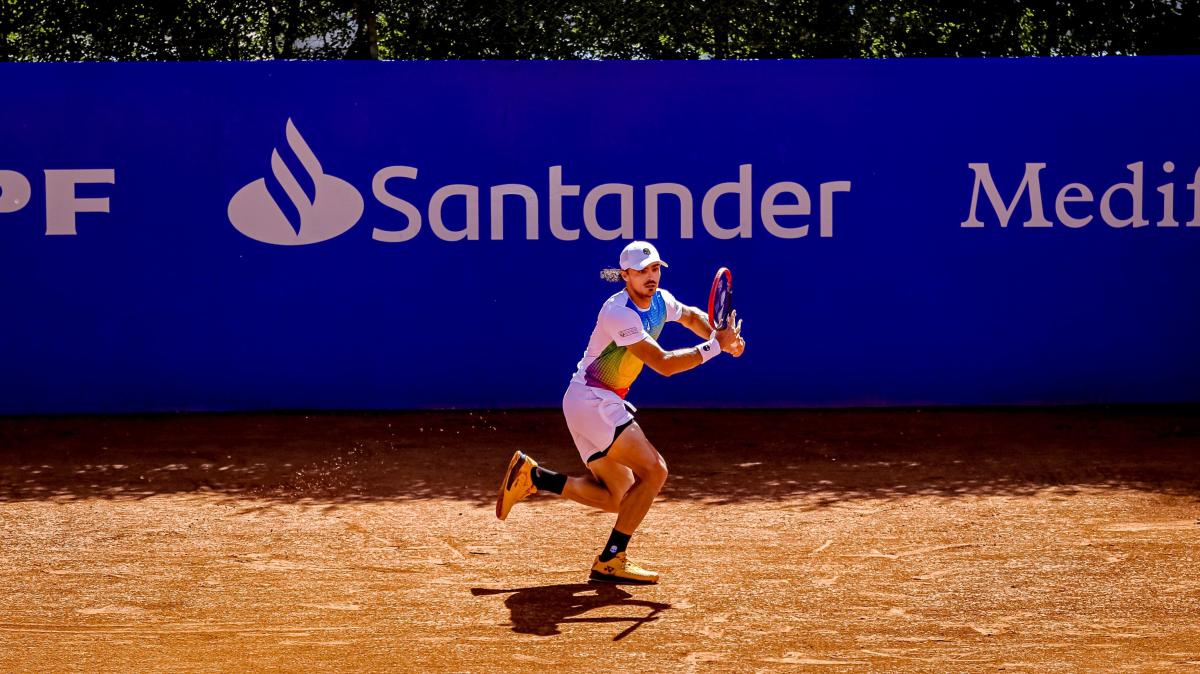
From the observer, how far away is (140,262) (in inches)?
488

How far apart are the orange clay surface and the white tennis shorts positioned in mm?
675

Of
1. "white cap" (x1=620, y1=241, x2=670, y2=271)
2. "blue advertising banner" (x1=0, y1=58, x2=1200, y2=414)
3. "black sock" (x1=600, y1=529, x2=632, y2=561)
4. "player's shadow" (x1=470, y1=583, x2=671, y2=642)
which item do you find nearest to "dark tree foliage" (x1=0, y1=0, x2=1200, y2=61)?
"blue advertising banner" (x1=0, y1=58, x2=1200, y2=414)

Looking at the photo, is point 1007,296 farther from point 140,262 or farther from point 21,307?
point 21,307

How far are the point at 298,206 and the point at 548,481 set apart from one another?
6.09m

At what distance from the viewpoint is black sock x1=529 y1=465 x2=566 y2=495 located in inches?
280

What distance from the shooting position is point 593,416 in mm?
6926

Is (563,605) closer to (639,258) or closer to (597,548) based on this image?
(597,548)

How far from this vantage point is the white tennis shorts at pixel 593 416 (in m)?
6.90

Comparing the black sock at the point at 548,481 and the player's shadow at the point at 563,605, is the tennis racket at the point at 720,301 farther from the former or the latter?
the player's shadow at the point at 563,605

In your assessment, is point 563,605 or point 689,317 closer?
point 563,605

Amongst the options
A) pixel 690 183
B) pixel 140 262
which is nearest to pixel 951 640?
pixel 690 183

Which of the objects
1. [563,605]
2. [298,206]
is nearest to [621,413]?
[563,605]

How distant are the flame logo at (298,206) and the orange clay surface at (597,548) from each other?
5.53ft

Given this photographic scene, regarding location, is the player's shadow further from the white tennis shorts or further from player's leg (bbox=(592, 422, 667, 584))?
the white tennis shorts
